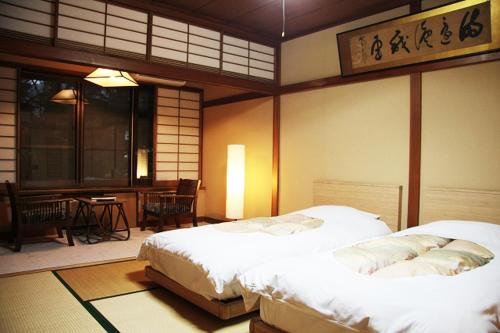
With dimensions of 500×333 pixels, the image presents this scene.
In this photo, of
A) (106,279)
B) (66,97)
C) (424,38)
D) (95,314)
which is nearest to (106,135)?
(66,97)

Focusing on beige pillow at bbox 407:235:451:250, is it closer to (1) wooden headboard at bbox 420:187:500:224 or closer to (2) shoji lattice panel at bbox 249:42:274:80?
(1) wooden headboard at bbox 420:187:500:224

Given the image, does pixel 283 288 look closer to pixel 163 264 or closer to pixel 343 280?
pixel 343 280

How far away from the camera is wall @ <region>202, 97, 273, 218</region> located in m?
5.19

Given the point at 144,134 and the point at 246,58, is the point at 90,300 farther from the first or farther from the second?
the point at 144,134

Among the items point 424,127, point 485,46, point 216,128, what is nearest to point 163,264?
point 424,127

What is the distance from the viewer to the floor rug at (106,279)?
9.57 feet

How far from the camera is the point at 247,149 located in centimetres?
554

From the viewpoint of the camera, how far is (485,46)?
3023 mm

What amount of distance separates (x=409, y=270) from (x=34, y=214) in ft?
13.4

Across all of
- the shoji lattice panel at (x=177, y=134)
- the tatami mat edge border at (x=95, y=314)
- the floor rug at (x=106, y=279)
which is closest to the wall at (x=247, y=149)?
the shoji lattice panel at (x=177, y=134)

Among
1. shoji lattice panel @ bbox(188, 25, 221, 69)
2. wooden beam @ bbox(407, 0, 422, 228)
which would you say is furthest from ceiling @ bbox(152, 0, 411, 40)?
wooden beam @ bbox(407, 0, 422, 228)

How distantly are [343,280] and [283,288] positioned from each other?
0.32 meters

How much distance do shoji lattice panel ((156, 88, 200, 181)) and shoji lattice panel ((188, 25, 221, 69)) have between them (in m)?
1.96

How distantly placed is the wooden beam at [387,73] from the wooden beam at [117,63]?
1.83 feet
